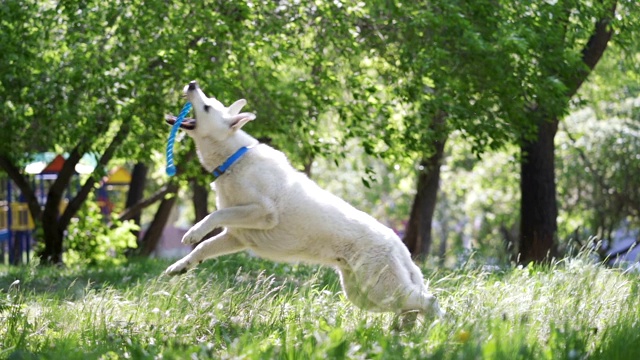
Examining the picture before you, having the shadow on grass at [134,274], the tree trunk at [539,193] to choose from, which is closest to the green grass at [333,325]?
the shadow on grass at [134,274]

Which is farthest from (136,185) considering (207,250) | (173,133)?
(207,250)

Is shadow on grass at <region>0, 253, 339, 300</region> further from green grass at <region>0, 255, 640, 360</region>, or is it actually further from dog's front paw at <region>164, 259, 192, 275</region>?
dog's front paw at <region>164, 259, 192, 275</region>

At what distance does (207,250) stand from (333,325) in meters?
1.42

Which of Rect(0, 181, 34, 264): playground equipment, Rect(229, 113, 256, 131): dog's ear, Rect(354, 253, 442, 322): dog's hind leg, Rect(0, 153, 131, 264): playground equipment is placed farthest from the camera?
Rect(0, 181, 34, 264): playground equipment

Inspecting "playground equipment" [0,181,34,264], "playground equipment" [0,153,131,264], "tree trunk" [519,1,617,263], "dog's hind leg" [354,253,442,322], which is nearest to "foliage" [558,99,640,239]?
"tree trunk" [519,1,617,263]

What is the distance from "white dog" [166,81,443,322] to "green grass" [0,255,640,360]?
0.22m

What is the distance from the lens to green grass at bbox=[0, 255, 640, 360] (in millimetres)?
5703

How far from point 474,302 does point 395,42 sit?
738 cm

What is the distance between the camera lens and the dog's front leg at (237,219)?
741 centimetres

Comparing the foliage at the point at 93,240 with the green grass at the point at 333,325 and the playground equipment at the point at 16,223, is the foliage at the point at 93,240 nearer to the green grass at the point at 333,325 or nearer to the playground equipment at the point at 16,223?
the playground equipment at the point at 16,223

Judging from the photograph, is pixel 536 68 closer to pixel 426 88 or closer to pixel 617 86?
pixel 426 88

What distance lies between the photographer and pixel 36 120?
45.2ft

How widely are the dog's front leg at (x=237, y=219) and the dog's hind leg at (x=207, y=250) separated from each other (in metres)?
0.23

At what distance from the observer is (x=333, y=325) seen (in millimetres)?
6629
